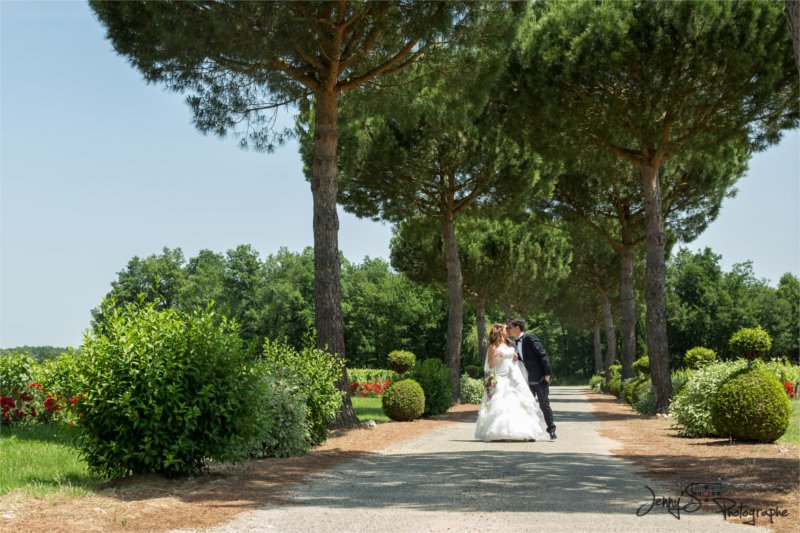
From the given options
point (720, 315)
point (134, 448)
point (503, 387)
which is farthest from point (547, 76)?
point (720, 315)

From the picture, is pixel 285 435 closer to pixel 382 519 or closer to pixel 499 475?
pixel 499 475

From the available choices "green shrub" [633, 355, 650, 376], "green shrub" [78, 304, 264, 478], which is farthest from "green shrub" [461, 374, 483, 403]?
"green shrub" [78, 304, 264, 478]

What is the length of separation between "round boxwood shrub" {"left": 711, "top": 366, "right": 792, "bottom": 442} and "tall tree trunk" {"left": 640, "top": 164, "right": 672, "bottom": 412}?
736 cm

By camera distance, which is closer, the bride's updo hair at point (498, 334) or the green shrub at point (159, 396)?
the green shrub at point (159, 396)

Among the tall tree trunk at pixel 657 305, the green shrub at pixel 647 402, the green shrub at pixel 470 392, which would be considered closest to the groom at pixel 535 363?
the tall tree trunk at pixel 657 305

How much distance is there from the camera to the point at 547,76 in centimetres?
1894

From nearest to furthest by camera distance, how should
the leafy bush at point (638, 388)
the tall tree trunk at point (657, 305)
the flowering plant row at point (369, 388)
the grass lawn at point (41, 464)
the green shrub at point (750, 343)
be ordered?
1. the grass lawn at point (41, 464)
2. the green shrub at point (750, 343)
3. the tall tree trunk at point (657, 305)
4. the leafy bush at point (638, 388)
5. the flowering plant row at point (369, 388)

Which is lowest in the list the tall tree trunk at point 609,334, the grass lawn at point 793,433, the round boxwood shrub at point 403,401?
the grass lawn at point 793,433

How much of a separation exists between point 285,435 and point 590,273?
32.6 meters

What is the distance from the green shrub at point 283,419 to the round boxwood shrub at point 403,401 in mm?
6814

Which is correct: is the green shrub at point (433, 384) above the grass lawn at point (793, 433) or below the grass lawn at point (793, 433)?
above

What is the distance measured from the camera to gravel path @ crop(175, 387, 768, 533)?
5734mm

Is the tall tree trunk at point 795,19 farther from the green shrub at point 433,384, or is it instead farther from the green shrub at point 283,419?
the green shrub at point 433,384

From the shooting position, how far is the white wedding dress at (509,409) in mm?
12398
